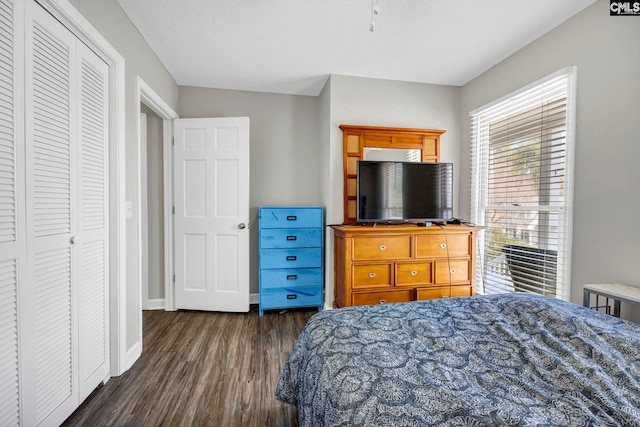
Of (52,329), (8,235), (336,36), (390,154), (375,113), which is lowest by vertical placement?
(52,329)


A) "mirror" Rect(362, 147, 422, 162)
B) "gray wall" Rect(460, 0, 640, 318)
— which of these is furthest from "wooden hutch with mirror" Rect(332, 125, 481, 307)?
"gray wall" Rect(460, 0, 640, 318)

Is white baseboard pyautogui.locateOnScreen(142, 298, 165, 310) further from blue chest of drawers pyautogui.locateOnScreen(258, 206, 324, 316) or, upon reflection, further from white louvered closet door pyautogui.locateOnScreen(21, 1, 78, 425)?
white louvered closet door pyautogui.locateOnScreen(21, 1, 78, 425)

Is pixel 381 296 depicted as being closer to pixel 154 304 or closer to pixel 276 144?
pixel 276 144

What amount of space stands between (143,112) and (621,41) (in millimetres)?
4032

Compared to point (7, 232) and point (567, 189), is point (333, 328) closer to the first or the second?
point (7, 232)

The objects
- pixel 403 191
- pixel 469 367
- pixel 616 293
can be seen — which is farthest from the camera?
pixel 403 191

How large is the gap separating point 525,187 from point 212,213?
3.01 meters

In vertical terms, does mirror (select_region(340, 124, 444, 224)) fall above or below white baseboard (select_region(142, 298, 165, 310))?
above

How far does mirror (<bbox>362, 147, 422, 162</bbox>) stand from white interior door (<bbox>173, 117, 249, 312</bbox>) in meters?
1.31

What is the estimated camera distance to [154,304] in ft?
10.4

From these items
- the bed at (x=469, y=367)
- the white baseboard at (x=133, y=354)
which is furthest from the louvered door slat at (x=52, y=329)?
the bed at (x=469, y=367)

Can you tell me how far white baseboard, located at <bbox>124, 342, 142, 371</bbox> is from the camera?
2.00m

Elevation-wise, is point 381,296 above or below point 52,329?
below

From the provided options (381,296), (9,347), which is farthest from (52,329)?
(381,296)
